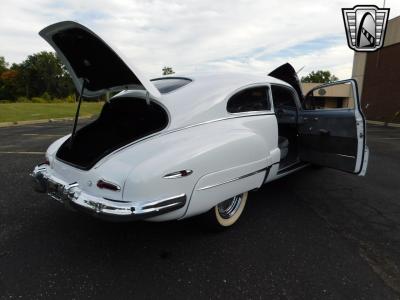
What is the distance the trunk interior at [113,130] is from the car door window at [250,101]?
832 mm

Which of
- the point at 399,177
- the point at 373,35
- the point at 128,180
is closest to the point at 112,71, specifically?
the point at 128,180

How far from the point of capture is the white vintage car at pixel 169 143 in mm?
2322

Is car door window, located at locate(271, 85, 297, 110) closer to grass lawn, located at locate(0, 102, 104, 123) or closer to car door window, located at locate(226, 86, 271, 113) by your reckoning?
car door window, located at locate(226, 86, 271, 113)

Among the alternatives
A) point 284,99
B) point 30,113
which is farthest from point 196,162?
point 30,113

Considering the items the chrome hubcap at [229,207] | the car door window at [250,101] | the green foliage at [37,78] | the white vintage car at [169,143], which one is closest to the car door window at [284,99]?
the white vintage car at [169,143]

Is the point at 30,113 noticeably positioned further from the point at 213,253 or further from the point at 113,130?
the point at 213,253

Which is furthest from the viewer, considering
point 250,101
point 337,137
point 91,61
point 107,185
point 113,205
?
point 337,137

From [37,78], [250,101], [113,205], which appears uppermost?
[37,78]

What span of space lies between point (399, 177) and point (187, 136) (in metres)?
4.43

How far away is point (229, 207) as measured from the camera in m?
3.23

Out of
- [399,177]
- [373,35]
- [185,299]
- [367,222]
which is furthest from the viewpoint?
[373,35]

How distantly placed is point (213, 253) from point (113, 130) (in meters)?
1.64

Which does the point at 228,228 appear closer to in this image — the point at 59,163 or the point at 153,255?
the point at 153,255

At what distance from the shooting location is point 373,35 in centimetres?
1689
